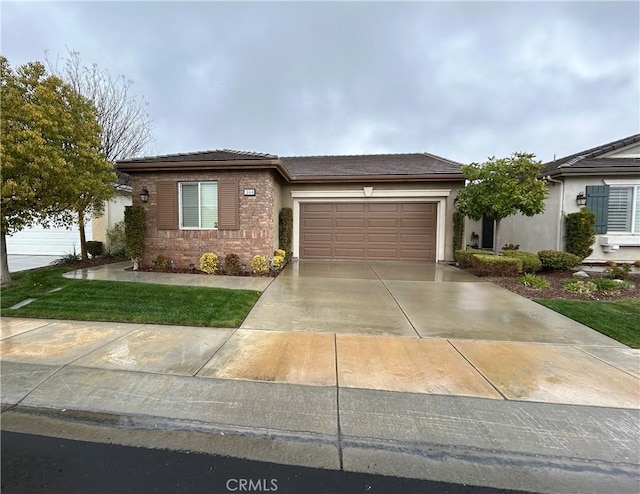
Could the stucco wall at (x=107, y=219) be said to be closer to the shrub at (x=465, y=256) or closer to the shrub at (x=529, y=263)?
the shrub at (x=465, y=256)

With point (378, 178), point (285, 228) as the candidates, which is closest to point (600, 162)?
point (378, 178)

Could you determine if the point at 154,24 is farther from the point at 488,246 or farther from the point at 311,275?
the point at 488,246

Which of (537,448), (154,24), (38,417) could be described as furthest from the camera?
(154,24)

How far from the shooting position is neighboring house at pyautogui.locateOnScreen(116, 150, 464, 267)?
30.8 feet

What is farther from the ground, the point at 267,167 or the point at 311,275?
the point at 267,167

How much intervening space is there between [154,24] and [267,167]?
6.12m

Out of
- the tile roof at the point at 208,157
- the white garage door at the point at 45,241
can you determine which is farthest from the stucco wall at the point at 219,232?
the white garage door at the point at 45,241

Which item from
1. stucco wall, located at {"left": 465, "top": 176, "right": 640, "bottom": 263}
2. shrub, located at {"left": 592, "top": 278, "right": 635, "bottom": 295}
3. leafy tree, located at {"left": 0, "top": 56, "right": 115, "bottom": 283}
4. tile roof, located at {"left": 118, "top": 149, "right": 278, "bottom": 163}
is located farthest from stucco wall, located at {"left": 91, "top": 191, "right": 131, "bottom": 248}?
stucco wall, located at {"left": 465, "top": 176, "right": 640, "bottom": 263}

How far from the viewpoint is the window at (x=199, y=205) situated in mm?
9586

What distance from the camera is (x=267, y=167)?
29.9 ft

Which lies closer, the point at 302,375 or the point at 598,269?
the point at 302,375

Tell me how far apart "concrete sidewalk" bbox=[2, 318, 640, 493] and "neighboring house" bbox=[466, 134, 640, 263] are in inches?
322

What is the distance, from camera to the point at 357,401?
2854 mm

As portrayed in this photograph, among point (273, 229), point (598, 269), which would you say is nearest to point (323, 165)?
point (273, 229)
